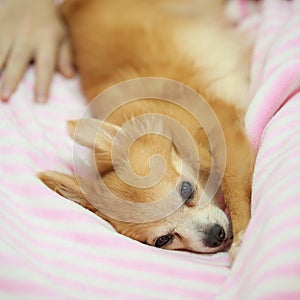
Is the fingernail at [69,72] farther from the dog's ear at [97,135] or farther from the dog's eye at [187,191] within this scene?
the dog's eye at [187,191]

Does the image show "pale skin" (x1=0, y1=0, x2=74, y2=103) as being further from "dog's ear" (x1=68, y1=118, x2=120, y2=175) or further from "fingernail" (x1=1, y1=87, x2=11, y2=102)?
"dog's ear" (x1=68, y1=118, x2=120, y2=175)

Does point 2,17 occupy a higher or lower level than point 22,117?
higher

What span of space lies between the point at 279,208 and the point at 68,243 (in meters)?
0.47

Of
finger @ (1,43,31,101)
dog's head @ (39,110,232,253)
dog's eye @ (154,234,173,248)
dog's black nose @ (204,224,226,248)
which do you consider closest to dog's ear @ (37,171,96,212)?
dog's head @ (39,110,232,253)

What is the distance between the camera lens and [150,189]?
125 centimetres

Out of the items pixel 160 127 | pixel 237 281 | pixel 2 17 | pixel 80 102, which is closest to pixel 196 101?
pixel 160 127

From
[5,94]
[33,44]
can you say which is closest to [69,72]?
[33,44]

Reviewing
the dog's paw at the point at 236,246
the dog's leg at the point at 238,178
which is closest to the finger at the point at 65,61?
the dog's leg at the point at 238,178

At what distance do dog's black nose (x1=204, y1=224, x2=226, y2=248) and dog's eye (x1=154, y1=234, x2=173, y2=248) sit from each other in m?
0.10

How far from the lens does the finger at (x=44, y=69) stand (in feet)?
5.19

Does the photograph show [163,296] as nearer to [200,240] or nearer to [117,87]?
[200,240]

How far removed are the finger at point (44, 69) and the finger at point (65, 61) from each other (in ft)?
0.15

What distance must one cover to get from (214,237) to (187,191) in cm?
15

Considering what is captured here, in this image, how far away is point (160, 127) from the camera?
1390mm
